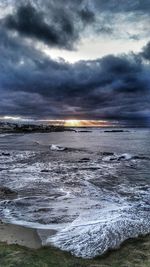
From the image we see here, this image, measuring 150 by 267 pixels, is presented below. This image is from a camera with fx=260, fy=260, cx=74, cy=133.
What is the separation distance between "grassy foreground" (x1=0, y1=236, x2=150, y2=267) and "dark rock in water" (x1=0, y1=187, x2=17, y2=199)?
8.40 meters

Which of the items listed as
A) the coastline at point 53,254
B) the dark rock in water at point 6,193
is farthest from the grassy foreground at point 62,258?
the dark rock in water at point 6,193

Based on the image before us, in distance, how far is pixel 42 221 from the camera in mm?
13328

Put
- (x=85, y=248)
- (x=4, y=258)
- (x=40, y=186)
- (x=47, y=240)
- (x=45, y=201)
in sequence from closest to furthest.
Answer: (x=4, y=258)
(x=85, y=248)
(x=47, y=240)
(x=45, y=201)
(x=40, y=186)

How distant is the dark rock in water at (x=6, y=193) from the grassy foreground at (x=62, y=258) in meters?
8.40

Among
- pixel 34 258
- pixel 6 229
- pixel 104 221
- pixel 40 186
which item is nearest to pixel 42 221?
pixel 6 229

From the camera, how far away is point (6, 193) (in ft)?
60.4

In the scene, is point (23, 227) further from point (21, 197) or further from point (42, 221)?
point (21, 197)

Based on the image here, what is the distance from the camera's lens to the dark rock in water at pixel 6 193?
58.7 feet

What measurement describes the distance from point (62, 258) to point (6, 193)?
1029 cm

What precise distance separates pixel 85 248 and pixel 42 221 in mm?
3697

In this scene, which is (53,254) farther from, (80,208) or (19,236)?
(80,208)

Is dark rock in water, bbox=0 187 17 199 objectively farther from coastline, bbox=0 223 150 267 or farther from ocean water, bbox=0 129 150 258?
coastline, bbox=0 223 150 267

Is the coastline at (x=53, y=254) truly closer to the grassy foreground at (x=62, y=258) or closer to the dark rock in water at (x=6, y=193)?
the grassy foreground at (x=62, y=258)

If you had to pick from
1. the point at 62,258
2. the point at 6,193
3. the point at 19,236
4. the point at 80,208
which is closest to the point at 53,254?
the point at 62,258
